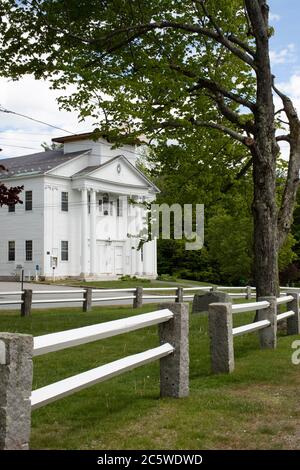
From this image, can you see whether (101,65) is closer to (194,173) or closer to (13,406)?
(194,173)

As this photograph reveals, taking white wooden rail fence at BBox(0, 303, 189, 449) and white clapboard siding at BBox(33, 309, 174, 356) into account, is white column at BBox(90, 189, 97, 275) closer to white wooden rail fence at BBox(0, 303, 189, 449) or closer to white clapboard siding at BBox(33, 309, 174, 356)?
white wooden rail fence at BBox(0, 303, 189, 449)

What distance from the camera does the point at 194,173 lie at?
17.8 m

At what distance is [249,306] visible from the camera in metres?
9.17

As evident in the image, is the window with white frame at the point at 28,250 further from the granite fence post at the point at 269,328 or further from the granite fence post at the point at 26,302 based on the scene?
the granite fence post at the point at 269,328

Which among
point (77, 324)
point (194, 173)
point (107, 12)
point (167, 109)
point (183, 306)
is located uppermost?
point (107, 12)

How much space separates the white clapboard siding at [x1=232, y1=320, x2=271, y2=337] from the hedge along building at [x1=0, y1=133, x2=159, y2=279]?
105 ft

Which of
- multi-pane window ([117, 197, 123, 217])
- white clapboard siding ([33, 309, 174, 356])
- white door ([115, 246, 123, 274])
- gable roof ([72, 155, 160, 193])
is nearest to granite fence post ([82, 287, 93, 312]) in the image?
white clapboard siding ([33, 309, 174, 356])

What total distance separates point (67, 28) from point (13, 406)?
12.7 metres

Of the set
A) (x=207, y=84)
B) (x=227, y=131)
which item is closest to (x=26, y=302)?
(x=227, y=131)

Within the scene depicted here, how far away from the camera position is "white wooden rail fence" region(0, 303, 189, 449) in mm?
4066

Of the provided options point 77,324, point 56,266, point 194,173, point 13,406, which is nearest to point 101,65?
point 194,173

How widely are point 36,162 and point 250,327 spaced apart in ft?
131

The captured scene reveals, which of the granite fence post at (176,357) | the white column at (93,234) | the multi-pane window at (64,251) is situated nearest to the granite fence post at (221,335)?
the granite fence post at (176,357)

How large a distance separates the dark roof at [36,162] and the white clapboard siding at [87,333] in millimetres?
38252
